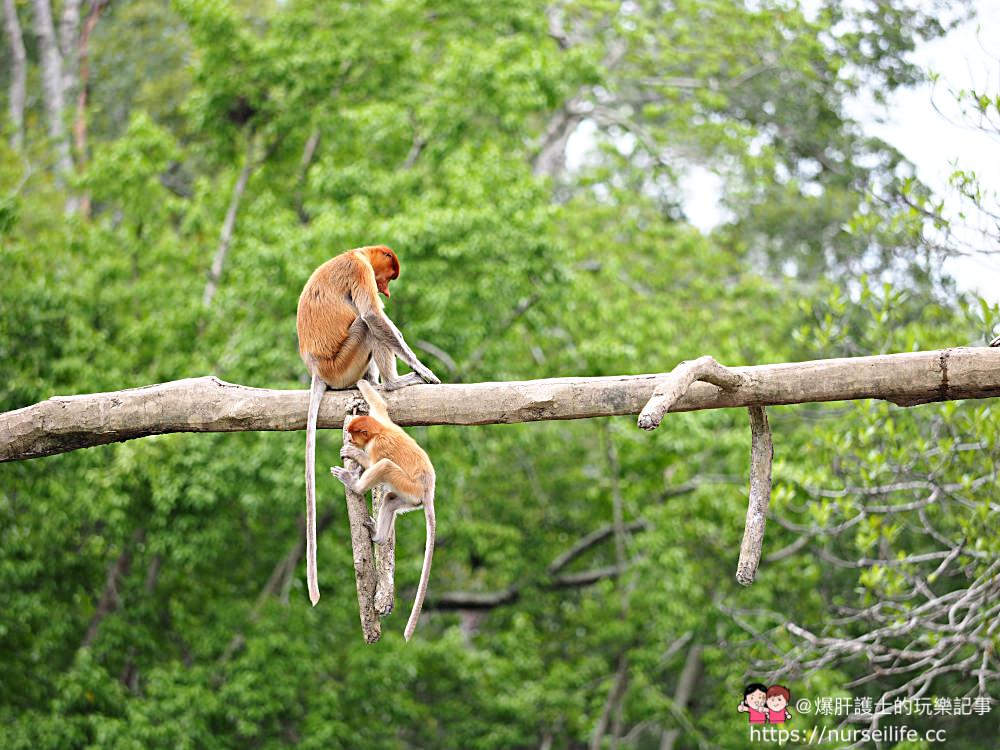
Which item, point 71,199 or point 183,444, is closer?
point 183,444

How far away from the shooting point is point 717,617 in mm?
10109

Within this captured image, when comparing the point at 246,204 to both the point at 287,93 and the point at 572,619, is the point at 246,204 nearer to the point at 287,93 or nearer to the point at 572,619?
the point at 287,93

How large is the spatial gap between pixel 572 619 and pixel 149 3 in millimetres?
12432

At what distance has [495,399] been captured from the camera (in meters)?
3.78

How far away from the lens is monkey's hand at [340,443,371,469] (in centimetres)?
373

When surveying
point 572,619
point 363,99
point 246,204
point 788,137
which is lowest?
point 572,619

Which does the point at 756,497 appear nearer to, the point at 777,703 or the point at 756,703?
the point at 756,703

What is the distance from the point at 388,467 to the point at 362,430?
161 mm

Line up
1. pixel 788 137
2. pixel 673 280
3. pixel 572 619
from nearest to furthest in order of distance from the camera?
1. pixel 572 619
2. pixel 673 280
3. pixel 788 137

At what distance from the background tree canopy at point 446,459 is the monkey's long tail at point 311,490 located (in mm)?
3388

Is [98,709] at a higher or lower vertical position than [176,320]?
lower

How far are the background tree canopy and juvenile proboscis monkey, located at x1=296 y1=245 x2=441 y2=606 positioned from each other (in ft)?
10.3

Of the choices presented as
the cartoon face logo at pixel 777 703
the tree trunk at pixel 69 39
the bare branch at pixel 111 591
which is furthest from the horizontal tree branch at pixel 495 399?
the tree trunk at pixel 69 39

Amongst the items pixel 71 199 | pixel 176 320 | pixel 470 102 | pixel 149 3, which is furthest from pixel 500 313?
pixel 149 3
